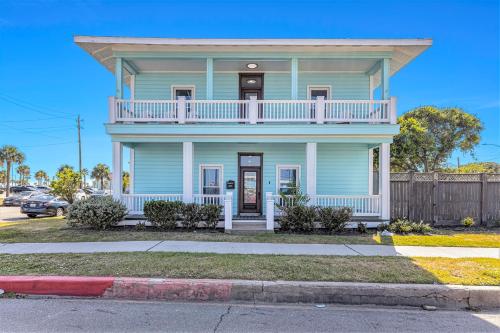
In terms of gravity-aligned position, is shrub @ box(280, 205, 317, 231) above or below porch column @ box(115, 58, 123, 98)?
below

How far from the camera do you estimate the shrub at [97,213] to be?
410 inches

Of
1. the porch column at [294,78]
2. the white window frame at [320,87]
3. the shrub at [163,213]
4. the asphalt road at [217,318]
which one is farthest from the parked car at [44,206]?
the asphalt road at [217,318]

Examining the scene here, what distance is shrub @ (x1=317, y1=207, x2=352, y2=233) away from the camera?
1041 centimetres

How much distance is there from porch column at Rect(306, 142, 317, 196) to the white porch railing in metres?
0.29

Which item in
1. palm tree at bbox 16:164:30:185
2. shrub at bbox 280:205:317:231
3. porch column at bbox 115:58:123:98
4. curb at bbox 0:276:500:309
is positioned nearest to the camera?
curb at bbox 0:276:500:309

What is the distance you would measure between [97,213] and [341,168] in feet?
31.7

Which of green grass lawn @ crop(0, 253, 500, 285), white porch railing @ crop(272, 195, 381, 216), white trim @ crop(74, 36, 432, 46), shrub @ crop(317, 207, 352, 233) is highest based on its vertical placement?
white trim @ crop(74, 36, 432, 46)

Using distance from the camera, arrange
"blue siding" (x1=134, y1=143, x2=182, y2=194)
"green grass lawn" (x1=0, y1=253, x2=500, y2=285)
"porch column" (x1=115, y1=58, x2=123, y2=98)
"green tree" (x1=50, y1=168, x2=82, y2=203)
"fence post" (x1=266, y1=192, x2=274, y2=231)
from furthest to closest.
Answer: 1. "green tree" (x1=50, y1=168, x2=82, y2=203)
2. "blue siding" (x1=134, y1=143, x2=182, y2=194)
3. "porch column" (x1=115, y1=58, x2=123, y2=98)
4. "fence post" (x1=266, y1=192, x2=274, y2=231)
5. "green grass lawn" (x1=0, y1=253, x2=500, y2=285)

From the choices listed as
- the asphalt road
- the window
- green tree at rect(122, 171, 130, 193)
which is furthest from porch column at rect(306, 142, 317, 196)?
green tree at rect(122, 171, 130, 193)

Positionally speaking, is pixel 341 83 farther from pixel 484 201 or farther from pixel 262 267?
pixel 262 267

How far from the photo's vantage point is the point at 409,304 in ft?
15.3

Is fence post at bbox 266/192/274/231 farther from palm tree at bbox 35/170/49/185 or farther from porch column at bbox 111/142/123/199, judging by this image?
palm tree at bbox 35/170/49/185

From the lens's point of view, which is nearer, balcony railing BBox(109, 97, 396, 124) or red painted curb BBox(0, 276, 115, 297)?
red painted curb BBox(0, 276, 115, 297)

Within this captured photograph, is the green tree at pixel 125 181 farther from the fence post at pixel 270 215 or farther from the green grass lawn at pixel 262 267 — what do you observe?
the green grass lawn at pixel 262 267
